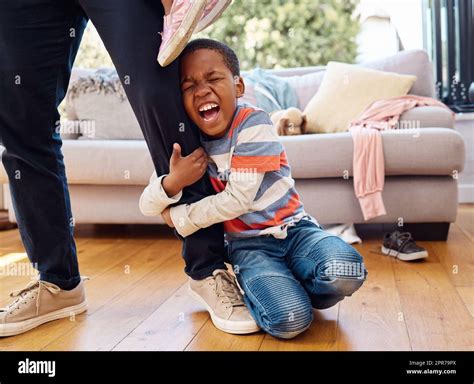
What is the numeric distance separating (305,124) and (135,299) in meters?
1.40

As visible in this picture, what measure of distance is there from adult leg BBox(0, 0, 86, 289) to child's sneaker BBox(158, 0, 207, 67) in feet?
0.87

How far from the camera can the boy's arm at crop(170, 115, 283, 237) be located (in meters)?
1.36

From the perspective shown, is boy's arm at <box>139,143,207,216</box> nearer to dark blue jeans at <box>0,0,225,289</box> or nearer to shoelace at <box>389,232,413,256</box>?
dark blue jeans at <box>0,0,225,289</box>

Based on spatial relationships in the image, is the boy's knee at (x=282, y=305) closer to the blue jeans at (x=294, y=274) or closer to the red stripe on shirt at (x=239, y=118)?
the blue jeans at (x=294, y=274)

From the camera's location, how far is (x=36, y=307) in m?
1.45

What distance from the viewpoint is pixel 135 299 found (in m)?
1.69

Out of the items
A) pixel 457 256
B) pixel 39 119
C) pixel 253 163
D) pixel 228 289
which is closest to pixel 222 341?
pixel 228 289

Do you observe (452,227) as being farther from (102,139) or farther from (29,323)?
(29,323)

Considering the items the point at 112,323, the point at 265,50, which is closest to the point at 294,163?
the point at 112,323

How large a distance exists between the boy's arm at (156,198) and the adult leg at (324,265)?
301 mm

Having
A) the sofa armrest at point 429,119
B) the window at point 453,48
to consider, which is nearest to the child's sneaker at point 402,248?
the sofa armrest at point 429,119

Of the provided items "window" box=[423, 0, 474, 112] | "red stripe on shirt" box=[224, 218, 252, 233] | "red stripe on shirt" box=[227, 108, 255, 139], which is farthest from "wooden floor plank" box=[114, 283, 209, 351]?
"window" box=[423, 0, 474, 112]

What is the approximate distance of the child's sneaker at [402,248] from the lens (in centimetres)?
205
